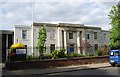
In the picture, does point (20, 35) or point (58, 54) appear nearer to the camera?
point (58, 54)

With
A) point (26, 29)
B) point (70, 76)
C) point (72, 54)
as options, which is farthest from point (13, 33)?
point (70, 76)

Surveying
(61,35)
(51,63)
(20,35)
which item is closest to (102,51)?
(51,63)

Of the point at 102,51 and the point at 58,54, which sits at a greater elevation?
the point at 102,51

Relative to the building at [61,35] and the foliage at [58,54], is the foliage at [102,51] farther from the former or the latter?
the building at [61,35]

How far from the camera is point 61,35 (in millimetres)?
47656

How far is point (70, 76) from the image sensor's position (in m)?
17.6

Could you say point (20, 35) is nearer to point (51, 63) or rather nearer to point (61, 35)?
point (61, 35)

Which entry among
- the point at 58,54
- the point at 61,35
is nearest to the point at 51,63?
the point at 58,54

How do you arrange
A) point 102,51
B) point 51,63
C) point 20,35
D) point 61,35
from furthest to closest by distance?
point 61,35
point 20,35
point 102,51
point 51,63

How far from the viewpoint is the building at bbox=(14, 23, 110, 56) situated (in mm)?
45134

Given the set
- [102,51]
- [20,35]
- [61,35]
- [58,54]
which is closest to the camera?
[58,54]

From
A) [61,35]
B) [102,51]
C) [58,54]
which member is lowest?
[58,54]

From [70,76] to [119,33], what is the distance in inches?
671

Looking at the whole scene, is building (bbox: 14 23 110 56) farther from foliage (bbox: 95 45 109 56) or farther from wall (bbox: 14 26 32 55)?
foliage (bbox: 95 45 109 56)
